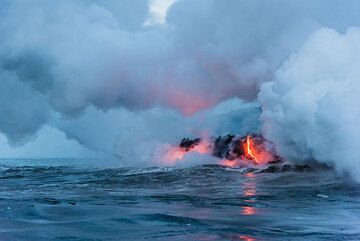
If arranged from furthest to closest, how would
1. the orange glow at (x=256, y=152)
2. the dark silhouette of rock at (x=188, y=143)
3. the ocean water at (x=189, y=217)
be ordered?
the dark silhouette of rock at (x=188, y=143)
the orange glow at (x=256, y=152)
the ocean water at (x=189, y=217)

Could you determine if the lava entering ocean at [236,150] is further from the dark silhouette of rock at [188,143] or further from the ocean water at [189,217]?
the ocean water at [189,217]

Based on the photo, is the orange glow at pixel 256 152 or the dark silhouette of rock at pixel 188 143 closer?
the orange glow at pixel 256 152

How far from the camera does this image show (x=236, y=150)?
7131 cm

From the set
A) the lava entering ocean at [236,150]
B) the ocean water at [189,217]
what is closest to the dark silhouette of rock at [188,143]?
the lava entering ocean at [236,150]

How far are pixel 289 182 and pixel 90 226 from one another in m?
25.4

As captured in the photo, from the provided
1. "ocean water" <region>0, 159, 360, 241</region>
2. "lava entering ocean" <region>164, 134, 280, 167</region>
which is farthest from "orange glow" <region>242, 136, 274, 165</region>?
"ocean water" <region>0, 159, 360, 241</region>

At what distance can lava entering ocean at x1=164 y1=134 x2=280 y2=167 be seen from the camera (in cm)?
6562

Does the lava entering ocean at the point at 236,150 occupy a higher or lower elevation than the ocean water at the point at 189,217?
higher

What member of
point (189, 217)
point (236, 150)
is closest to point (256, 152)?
point (236, 150)

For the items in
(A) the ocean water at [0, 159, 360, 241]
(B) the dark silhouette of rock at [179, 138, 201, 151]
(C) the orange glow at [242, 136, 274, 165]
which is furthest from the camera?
(B) the dark silhouette of rock at [179, 138, 201, 151]

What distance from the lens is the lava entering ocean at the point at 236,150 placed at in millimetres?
65625

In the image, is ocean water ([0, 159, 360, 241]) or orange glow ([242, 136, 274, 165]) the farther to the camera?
orange glow ([242, 136, 274, 165])

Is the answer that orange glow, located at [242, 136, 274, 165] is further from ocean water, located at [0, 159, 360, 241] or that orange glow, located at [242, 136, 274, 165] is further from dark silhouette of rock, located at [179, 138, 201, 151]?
ocean water, located at [0, 159, 360, 241]

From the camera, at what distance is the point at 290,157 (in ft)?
187
